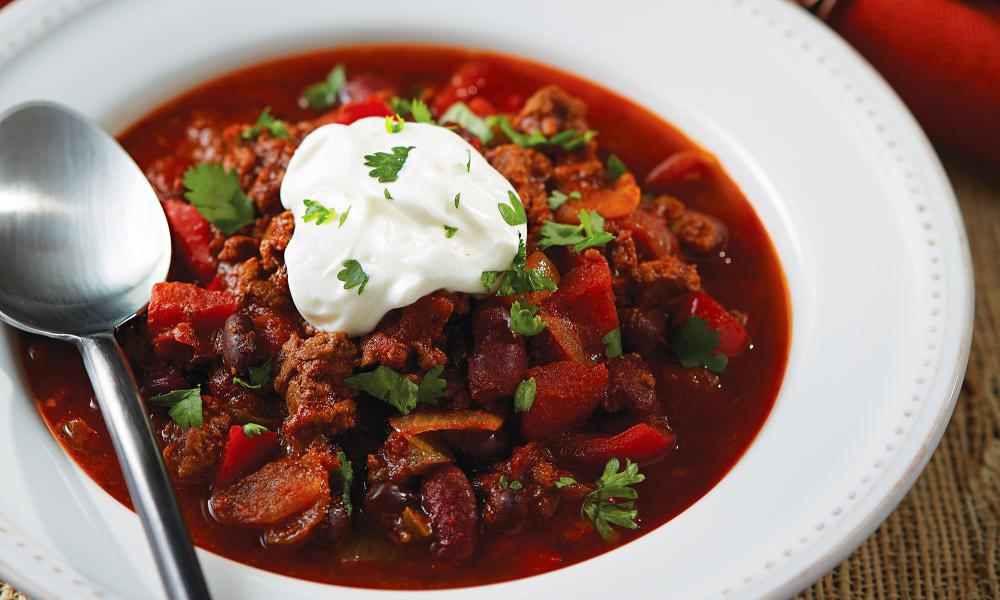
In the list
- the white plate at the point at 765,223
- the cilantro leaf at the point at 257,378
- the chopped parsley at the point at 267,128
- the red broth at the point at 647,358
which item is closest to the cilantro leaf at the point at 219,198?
the chopped parsley at the point at 267,128

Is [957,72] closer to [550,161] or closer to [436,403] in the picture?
[550,161]

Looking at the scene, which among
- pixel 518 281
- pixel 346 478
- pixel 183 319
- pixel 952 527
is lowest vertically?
pixel 952 527

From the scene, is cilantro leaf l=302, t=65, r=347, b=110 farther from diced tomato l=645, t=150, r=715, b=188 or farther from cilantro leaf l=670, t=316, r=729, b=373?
cilantro leaf l=670, t=316, r=729, b=373

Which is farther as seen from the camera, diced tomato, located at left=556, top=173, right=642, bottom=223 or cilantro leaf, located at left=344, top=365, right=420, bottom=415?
diced tomato, located at left=556, top=173, right=642, bottom=223

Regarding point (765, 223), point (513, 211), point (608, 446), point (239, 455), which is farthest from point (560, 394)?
point (765, 223)

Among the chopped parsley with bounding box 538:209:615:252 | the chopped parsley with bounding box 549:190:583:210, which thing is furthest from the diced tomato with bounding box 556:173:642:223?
the chopped parsley with bounding box 538:209:615:252

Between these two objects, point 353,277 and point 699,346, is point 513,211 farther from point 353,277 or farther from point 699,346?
point 699,346

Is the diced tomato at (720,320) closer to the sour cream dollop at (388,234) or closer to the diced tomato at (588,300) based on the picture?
the diced tomato at (588,300)
